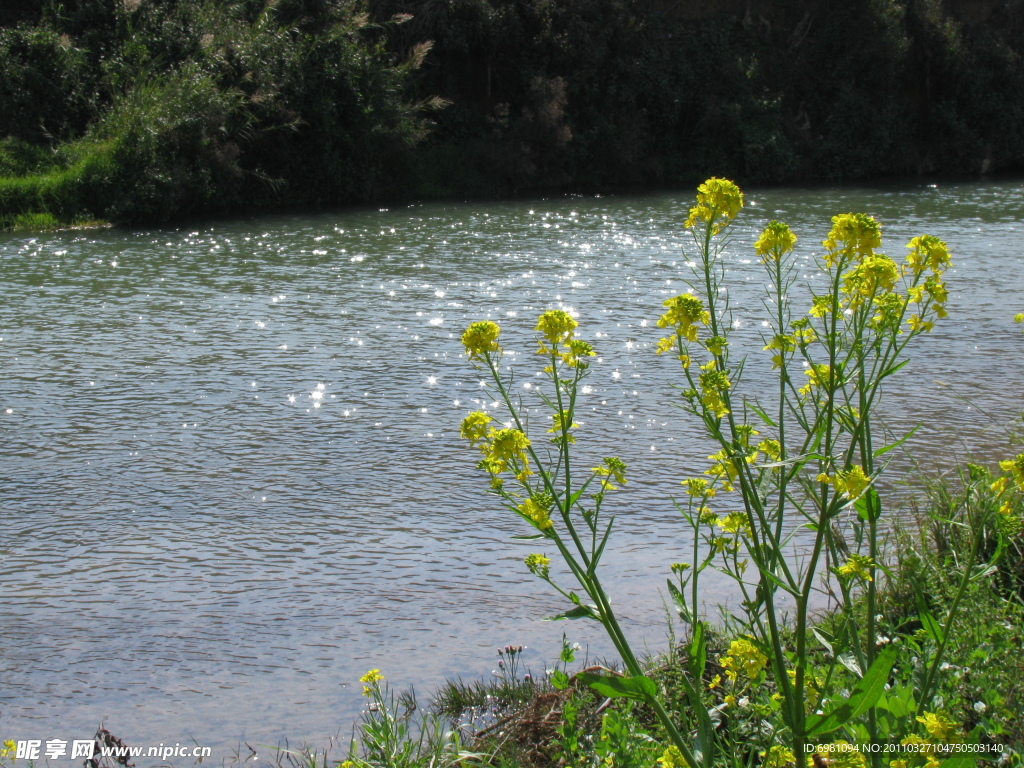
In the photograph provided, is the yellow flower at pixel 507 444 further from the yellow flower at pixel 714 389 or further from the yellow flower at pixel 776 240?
the yellow flower at pixel 776 240

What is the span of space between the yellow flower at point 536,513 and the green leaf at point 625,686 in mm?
260

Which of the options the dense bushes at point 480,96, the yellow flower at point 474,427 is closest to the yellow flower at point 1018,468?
the yellow flower at point 474,427

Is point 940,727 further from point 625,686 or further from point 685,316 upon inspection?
point 685,316

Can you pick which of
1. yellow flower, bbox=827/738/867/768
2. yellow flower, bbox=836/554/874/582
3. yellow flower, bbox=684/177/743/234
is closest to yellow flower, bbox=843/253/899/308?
yellow flower, bbox=684/177/743/234

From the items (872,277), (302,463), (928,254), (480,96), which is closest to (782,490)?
(872,277)

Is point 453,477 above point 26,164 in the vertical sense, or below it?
below

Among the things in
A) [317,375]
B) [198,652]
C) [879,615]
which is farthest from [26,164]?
[879,615]

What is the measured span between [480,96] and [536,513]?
771 inches

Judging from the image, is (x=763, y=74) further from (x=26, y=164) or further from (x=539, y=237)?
(x=26, y=164)

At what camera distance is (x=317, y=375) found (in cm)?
675

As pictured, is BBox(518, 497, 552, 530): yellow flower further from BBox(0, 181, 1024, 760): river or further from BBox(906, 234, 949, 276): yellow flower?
BBox(906, 234, 949, 276): yellow flower

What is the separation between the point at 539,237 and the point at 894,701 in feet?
38.8

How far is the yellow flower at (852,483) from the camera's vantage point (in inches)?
64.6

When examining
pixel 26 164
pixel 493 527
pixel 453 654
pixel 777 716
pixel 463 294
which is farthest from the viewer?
pixel 26 164
